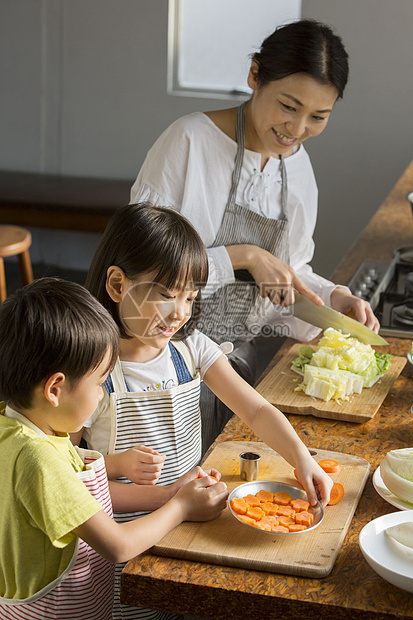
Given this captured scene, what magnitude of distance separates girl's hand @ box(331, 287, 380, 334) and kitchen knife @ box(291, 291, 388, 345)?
0.36 ft

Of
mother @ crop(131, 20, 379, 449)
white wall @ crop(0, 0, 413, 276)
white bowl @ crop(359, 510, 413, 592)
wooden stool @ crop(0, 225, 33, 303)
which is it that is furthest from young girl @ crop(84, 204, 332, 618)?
white wall @ crop(0, 0, 413, 276)

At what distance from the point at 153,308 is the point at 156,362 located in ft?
0.60

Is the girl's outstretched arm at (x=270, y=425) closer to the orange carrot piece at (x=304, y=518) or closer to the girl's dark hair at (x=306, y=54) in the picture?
the orange carrot piece at (x=304, y=518)

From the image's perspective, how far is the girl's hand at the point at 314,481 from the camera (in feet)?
4.02

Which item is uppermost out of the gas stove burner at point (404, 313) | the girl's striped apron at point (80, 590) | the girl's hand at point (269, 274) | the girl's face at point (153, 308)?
the girl's face at point (153, 308)

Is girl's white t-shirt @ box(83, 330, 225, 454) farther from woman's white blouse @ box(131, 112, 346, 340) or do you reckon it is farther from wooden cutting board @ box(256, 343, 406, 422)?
woman's white blouse @ box(131, 112, 346, 340)

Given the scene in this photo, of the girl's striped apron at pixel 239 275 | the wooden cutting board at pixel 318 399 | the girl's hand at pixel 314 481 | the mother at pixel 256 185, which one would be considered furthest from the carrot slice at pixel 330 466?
the girl's striped apron at pixel 239 275

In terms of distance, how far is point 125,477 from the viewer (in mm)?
1396

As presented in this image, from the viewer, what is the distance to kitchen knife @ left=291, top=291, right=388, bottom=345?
193 centimetres

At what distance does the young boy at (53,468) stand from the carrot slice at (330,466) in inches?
10.2

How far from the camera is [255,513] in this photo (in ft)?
3.80

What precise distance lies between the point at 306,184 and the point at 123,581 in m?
1.54

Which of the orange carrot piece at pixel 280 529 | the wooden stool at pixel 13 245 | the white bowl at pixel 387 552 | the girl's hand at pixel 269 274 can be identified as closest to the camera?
the white bowl at pixel 387 552

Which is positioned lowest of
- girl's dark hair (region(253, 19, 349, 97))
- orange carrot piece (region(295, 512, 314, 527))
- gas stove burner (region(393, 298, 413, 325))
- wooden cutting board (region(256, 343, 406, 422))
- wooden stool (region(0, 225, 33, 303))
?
wooden stool (region(0, 225, 33, 303))
